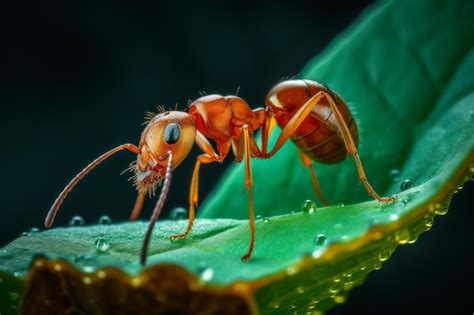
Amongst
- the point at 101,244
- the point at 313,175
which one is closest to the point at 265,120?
the point at 313,175

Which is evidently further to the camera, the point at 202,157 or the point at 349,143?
the point at 202,157

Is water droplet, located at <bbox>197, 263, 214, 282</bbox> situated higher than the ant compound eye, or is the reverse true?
the ant compound eye

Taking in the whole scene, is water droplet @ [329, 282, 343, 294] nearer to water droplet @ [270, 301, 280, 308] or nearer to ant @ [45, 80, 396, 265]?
water droplet @ [270, 301, 280, 308]

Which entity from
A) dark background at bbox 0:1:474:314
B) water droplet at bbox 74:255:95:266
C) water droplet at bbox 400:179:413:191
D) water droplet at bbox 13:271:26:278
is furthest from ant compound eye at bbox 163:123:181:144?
dark background at bbox 0:1:474:314

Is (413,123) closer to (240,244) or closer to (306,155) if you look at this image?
(306,155)

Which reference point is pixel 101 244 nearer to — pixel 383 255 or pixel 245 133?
pixel 383 255
